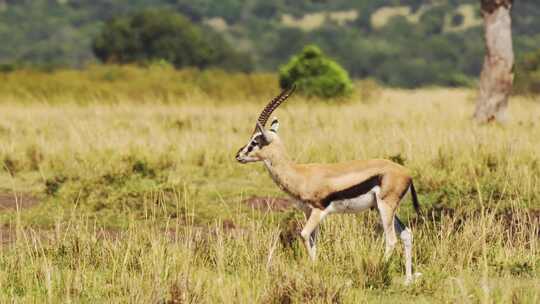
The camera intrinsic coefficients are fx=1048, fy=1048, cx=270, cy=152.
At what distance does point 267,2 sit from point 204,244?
5448 inches

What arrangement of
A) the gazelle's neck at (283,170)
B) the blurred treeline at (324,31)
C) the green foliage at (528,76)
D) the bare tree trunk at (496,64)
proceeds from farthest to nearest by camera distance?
the blurred treeline at (324,31) < the green foliage at (528,76) < the bare tree trunk at (496,64) < the gazelle's neck at (283,170)

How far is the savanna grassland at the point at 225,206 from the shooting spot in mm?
6988

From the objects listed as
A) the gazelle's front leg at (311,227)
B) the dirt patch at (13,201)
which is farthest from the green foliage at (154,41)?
the gazelle's front leg at (311,227)

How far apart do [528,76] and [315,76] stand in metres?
10.2

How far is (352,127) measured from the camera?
1822 cm

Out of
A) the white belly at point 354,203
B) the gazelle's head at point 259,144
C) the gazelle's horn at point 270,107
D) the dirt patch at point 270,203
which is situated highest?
the gazelle's horn at point 270,107

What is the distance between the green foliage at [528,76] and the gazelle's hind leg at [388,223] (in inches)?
1049

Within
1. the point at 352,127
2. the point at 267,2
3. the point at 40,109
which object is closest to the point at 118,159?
the point at 352,127

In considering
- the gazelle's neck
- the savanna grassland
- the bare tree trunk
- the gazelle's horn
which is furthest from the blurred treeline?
the gazelle's neck

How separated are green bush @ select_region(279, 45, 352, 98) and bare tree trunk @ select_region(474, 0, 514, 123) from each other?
24.0 feet

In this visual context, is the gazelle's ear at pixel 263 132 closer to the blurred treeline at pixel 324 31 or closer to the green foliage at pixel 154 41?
the green foliage at pixel 154 41

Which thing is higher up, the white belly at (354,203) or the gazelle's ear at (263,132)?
the gazelle's ear at (263,132)

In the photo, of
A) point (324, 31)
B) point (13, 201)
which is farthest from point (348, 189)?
point (324, 31)

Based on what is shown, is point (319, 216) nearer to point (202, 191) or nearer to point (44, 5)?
point (202, 191)
